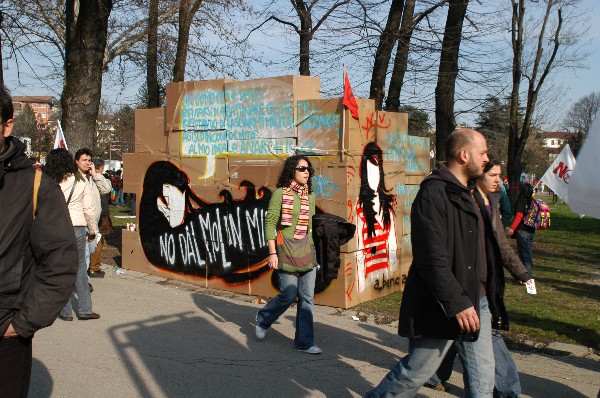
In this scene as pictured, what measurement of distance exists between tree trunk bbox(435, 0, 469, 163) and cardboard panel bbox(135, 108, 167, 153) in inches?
178

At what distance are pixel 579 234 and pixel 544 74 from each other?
6905 mm

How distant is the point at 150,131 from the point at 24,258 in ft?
25.1

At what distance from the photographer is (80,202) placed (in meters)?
7.46

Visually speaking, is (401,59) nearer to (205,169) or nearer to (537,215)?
(537,215)

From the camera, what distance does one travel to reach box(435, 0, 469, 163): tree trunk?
1180 cm

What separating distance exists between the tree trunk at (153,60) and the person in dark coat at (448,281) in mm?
14176

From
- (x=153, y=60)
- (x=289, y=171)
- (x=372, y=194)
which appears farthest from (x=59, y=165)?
(x=153, y=60)

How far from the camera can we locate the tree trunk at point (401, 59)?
502 inches

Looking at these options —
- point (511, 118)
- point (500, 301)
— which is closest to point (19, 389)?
point (500, 301)

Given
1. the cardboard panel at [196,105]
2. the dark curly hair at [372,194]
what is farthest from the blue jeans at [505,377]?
the cardboard panel at [196,105]

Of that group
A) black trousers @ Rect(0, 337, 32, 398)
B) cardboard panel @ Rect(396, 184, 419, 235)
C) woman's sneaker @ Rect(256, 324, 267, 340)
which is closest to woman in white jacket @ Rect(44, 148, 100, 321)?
woman's sneaker @ Rect(256, 324, 267, 340)

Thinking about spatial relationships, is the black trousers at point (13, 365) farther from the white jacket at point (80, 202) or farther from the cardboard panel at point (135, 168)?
the cardboard panel at point (135, 168)

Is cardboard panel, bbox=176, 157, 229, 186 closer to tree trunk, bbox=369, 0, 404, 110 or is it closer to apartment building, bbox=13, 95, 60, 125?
apartment building, bbox=13, 95, 60, 125

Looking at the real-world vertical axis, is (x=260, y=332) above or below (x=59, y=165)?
below
